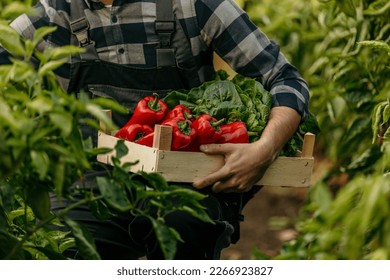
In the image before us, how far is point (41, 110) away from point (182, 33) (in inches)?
52.0

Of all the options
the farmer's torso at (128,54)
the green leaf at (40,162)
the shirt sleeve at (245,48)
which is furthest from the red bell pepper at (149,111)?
the green leaf at (40,162)

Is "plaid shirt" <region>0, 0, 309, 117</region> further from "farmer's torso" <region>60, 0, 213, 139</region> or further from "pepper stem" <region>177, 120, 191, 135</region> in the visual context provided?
"pepper stem" <region>177, 120, 191, 135</region>

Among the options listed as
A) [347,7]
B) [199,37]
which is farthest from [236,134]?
[347,7]

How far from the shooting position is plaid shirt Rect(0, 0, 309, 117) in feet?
9.47

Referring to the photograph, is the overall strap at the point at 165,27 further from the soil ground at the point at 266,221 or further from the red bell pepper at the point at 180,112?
the soil ground at the point at 266,221

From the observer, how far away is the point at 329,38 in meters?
4.57

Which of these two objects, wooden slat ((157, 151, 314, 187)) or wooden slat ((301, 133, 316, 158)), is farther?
wooden slat ((301, 133, 316, 158))

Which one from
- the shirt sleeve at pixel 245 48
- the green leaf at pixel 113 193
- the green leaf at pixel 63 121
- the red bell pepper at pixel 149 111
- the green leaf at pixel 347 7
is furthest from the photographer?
the green leaf at pixel 347 7

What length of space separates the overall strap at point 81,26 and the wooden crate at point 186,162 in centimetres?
35

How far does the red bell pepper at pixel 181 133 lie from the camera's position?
263cm

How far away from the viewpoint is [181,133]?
263 cm

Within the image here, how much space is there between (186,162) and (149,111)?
0.24 m

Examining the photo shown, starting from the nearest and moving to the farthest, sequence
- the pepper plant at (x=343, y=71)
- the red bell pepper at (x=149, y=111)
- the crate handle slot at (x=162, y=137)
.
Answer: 1. the crate handle slot at (x=162, y=137)
2. the red bell pepper at (x=149, y=111)
3. the pepper plant at (x=343, y=71)

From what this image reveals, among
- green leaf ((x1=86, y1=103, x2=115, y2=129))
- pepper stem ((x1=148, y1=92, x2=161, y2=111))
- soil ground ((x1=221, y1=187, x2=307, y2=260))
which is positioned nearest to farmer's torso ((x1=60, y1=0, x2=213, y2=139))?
pepper stem ((x1=148, y1=92, x2=161, y2=111))
